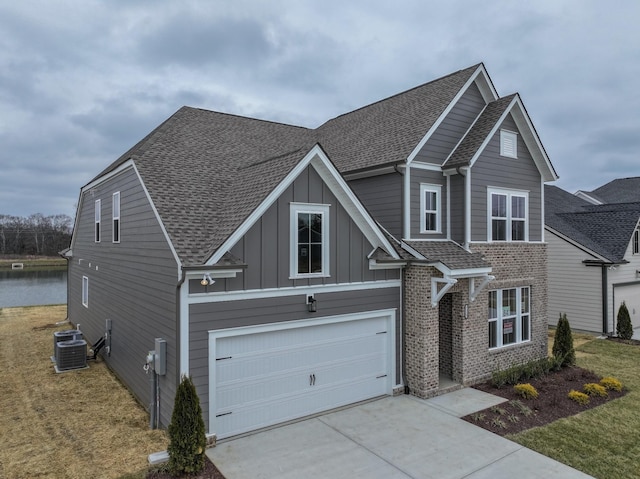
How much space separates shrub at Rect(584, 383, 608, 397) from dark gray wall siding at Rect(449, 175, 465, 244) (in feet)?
15.7

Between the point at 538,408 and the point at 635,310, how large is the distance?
14.2 metres

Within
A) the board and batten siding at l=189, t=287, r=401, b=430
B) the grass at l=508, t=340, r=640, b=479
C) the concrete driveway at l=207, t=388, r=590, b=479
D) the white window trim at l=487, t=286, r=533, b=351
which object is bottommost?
the grass at l=508, t=340, r=640, b=479

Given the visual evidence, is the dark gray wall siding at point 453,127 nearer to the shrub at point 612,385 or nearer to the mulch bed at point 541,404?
the mulch bed at point 541,404

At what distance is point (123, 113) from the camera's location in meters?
35.7

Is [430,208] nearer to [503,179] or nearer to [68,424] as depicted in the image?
[503,179]

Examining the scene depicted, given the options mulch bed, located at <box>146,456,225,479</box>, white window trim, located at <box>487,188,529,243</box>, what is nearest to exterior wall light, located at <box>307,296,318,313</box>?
mulch bed, located at <box>146,456,225,479</box>

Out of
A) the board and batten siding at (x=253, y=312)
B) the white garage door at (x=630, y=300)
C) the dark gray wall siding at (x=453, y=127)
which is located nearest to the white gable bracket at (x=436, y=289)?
the board and batten siding at (x=253, y=312)

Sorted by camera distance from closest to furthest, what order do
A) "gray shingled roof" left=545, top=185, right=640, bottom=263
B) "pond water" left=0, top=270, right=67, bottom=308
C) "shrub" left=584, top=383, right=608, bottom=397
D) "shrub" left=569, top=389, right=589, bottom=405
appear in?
"shrub" left=569, top=389, right=589, bottom=405 → "shrub" left=584, top=383, right=608, bottom=397 → "gray shingled roof" left=545, top=185, right=640, bottom=263 → "pond water" left=0, top=270, right=67, bottom=308

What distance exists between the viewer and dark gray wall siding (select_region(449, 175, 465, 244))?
11.2 meters

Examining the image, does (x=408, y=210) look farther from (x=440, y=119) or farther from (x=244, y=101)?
(x=244, y=101)

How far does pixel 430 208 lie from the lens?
11.4 metres

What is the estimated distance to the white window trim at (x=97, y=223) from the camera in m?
13.6

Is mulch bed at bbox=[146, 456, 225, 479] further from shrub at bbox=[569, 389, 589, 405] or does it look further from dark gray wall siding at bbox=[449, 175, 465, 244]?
shrub at bbox=[569, 389, 589, 405]

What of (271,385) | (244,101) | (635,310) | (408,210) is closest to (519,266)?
(408,210)
